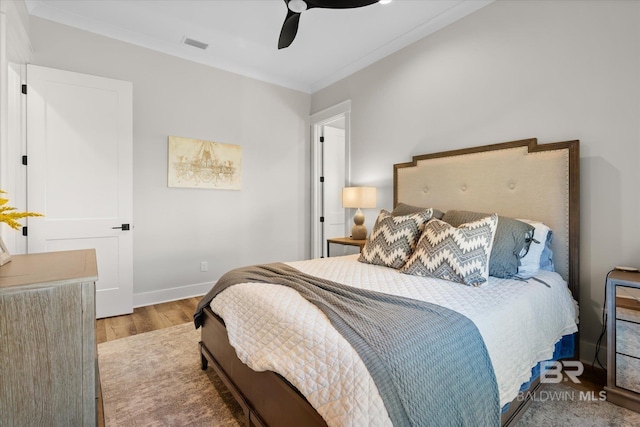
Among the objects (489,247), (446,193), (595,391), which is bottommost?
(595,391)

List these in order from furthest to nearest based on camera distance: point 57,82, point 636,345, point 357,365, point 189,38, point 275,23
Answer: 1. point 189,38
2. point 275,23
3. point 57,82
4. point 636,345
5. point 357,365

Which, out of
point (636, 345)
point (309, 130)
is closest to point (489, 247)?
point (636, 345)

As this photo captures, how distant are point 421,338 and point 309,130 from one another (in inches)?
154

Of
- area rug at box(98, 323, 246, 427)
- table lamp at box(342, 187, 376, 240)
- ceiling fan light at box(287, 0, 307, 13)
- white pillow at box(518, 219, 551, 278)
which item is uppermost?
A: ceiling fan light at box(287, 0, 307, 13)

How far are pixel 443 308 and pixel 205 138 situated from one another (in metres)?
3.29

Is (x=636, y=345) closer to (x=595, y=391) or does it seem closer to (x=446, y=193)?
(x=595, y=391)

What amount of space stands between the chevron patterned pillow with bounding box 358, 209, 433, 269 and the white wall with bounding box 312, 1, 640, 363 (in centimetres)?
100

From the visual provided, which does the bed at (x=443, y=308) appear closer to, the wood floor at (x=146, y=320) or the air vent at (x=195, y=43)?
the wood floor at (x=146, y=320)

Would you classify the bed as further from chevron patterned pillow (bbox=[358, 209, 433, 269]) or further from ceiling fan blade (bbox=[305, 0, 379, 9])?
ceiling fan blade (bbox=[305, 0, 379, 9])

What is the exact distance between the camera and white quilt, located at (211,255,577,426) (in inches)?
38.5

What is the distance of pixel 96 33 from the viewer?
3.04m

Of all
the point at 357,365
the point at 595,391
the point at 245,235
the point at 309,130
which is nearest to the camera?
the point at 357,365

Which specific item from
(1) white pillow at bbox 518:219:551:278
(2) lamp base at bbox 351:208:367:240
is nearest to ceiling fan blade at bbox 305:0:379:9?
(1) white pillow at bbox 518:219:551:278

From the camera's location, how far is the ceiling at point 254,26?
2.75 m
